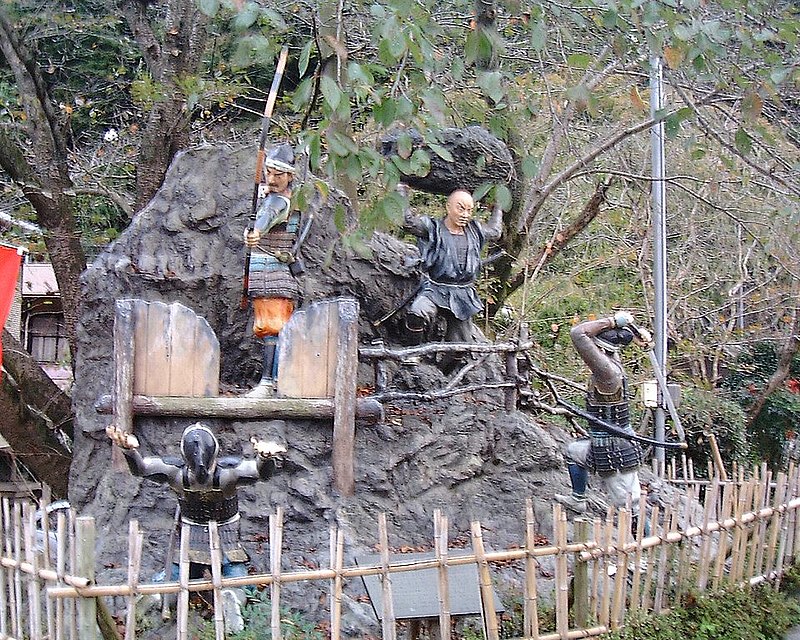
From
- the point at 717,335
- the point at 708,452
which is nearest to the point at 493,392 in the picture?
the point at 708,452

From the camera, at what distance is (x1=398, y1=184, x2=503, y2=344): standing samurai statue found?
6.59m

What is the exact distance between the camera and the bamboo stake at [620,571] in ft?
15.5

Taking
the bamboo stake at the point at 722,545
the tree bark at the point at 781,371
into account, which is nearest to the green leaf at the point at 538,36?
the bamboo stake at the point at 722,545

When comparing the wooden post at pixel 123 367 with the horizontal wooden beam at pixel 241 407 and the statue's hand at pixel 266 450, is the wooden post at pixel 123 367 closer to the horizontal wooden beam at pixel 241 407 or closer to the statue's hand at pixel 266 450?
the horizontal wooden beam at pixel 241 407

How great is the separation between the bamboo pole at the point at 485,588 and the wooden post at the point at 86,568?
1848 mm

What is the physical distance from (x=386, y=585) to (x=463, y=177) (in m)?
3.83

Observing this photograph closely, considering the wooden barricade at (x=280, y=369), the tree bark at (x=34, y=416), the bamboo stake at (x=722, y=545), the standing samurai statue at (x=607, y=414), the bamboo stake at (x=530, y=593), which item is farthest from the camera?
the tree bark at (x=34, y=416)

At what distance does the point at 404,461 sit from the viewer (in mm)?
6125

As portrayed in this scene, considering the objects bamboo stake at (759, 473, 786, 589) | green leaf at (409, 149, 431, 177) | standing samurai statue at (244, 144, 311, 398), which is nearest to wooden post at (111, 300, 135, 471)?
standing samurai statue at (244, 144, 311, 398)

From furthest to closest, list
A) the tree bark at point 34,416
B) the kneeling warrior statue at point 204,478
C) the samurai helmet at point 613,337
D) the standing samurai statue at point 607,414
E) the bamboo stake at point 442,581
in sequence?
the tree bark at point 34,416
the samurai helmet at point 613,337
the standing samurai statue at point 607,414
the kneeling warrior statue at point 204,478
the bamboo stake at point 442,581

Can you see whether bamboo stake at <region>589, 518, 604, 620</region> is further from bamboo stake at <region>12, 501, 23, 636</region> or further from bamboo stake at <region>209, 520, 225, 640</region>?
bamboo stake at <region>12, 501, 23, 636</region>

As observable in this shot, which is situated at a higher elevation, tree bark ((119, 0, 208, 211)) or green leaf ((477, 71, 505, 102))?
tree bark ((119, 0, 208, 211))

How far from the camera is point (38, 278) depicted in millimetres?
15312

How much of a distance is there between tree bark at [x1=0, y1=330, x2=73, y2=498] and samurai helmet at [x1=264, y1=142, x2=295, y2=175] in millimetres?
4042
